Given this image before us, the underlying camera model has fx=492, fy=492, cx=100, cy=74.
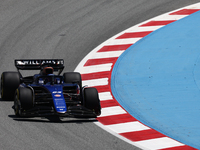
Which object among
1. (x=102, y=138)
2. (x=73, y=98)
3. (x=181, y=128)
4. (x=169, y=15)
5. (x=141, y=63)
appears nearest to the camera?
(x=102, y=138)

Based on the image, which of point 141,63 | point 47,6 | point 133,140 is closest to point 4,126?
point 133,140

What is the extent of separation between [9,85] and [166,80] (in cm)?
446

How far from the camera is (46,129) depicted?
10664mm

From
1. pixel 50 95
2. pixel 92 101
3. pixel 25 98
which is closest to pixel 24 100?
pixel 25 98

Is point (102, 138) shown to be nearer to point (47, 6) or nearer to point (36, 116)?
point (36, 116)

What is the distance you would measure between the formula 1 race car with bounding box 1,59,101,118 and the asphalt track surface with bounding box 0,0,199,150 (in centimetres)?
24

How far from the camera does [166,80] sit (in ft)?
46.1

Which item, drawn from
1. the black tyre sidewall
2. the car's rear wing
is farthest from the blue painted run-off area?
the black tyre sidewall

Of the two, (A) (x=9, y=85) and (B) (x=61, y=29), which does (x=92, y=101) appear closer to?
(A) (x=9, y=85)

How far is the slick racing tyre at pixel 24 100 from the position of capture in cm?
1117

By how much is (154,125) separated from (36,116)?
8.86ft

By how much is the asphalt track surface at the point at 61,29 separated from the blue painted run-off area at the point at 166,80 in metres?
1.53

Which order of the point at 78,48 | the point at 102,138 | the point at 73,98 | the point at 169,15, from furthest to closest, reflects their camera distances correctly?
the point at 169,15
the point at 78,48
the point at 73,98
the point at 102,138

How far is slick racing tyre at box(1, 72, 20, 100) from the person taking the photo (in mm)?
Result: 12648
